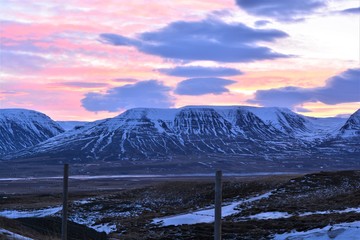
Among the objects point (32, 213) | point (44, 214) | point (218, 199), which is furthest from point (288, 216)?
point (218, 199)

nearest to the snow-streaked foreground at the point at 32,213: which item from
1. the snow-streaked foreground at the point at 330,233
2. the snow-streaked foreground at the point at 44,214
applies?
the snow-streaked foreground at the point at 44,214

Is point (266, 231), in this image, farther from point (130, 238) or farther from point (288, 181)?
point (288, 181)

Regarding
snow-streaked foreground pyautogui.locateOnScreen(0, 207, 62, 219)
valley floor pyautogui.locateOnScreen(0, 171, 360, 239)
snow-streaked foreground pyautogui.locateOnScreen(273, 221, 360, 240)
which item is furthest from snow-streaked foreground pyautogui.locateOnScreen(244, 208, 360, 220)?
snow-streaked foreground pyautogui.locateOnScreen(0, 207, 62, 219)

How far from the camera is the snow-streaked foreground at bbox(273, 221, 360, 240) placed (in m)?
24.0

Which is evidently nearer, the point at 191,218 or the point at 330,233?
the point at 330,233

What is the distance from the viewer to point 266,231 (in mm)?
29281

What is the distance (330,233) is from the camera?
81.3 ft

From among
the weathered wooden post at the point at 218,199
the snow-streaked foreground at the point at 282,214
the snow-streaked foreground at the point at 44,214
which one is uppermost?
the weathered wooden post at the point at 218,199

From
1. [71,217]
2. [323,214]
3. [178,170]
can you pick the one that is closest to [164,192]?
[71,217]

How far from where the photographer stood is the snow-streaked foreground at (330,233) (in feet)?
78.6

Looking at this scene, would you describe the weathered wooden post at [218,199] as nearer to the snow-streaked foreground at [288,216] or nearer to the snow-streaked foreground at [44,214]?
the snow-streaked foreground at [288,216]

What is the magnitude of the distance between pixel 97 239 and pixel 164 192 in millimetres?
32100

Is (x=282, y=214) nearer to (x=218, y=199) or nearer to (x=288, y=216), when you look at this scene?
(x=288, y=216)

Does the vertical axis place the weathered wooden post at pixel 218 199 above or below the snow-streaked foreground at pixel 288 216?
above
